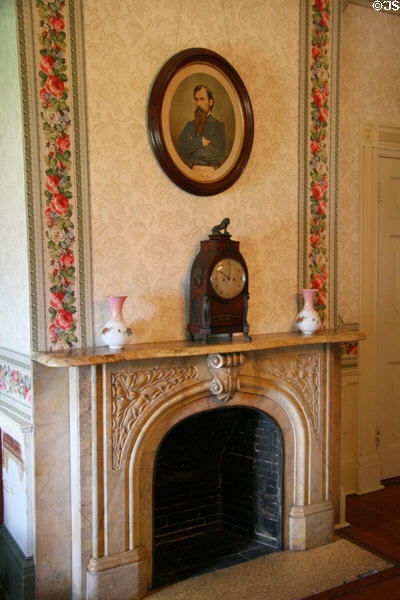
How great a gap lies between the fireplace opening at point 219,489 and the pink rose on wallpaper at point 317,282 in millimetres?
854

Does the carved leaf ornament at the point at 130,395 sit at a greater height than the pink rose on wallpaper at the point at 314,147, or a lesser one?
lesser

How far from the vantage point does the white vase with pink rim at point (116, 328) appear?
2539mm

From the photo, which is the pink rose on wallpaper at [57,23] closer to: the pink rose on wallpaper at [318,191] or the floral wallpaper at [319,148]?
the floral wallpaper at [319,148]

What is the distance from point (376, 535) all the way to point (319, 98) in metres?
2.61

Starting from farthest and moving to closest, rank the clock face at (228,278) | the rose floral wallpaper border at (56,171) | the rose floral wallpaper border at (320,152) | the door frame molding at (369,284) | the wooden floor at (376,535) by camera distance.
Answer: the door frame molding at (369,284) < the rose floral wallpaper border at (320,152) < the clock face at (228,278) < the wooden floor at (376,535) < the rose floral wallpaper border at (56,171)

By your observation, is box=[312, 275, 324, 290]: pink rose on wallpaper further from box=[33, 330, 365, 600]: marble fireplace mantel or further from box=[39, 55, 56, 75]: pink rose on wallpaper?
box=[39, 55, 56, 75]: pink rose on wallpaper

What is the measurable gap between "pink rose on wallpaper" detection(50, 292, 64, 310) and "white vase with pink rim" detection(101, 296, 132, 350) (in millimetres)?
214

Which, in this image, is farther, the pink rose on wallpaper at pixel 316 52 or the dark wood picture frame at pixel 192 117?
the pink rose on wallpaper at pixel 316 52

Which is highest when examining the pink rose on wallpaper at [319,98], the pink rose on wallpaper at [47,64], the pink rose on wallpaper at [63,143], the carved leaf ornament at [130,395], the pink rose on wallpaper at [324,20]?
the pink rose on wallpaper at [324,20]

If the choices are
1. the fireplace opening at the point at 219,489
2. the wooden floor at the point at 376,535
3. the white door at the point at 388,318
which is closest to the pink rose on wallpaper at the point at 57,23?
the fireplace opening at the point at 219,489

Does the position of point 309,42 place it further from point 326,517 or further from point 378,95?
point 326,517

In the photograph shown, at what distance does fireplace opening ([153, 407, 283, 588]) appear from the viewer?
3.15 m

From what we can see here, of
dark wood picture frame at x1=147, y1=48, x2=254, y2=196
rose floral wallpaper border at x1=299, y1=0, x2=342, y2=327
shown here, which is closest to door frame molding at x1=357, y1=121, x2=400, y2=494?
rose floral wallpaper border at x1=299, y1=0, x2=342, y2=327

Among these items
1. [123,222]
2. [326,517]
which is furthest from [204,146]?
[326,517]
